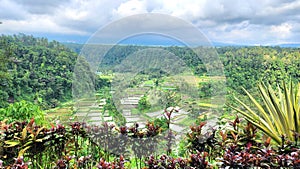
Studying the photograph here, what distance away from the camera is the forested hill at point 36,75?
621 cm

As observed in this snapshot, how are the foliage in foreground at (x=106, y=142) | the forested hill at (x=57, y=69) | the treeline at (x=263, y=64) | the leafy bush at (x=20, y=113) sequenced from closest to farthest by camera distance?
the foliage in foreground at (x=106, y=142) < the leafy bush at (x=20, y=113) < the treeline at (x=263, y=64) < the forested hill at (x=57, y=69)

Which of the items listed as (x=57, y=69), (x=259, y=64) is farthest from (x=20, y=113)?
(x=259, y=64)

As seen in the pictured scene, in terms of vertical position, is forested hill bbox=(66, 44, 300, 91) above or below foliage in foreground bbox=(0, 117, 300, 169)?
above

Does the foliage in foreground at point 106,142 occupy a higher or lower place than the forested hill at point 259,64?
lower

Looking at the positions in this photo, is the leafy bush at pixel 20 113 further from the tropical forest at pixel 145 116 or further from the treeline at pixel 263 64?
the treeline at pixel 263 64

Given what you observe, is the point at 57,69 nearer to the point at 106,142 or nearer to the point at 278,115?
the point at 106,142

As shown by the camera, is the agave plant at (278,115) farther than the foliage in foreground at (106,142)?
Yes

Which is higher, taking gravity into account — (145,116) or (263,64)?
(263,64)

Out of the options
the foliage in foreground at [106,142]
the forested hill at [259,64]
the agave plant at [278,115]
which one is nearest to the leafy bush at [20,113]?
the foliage in foreground at [106,142]

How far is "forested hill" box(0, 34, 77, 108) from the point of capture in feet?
20.4

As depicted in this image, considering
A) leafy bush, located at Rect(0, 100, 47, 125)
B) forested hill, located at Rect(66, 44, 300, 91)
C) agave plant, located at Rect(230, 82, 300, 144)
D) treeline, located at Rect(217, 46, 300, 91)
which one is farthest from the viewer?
treeline, located at Rect(217, 46, 300, 91)

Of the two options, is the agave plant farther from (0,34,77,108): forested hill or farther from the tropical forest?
(0,34,77,108): forested hill

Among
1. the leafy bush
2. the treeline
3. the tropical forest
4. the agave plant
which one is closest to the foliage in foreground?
the tropical forest

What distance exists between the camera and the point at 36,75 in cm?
687
